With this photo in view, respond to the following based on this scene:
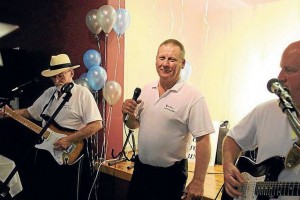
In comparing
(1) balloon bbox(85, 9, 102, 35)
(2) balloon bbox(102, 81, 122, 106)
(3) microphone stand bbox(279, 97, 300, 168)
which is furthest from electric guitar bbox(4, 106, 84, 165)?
(3) microphone stand bbox(279, 97, 300, 168)

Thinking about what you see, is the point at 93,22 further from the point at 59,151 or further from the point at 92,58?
the point at 59,151

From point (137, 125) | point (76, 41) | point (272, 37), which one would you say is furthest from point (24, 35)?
point (272, 37)

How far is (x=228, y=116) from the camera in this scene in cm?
371

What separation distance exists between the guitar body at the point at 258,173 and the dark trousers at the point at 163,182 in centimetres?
54

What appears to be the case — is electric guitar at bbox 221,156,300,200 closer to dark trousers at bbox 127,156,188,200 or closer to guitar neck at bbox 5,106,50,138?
dark trousers at bbox 127,156,188,200

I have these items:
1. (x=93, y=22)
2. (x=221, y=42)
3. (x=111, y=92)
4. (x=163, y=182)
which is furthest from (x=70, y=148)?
(x=221, y=42)

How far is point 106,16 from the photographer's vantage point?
274 centimetres

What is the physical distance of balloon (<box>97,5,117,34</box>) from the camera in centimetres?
273

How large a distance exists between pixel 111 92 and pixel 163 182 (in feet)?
3.82

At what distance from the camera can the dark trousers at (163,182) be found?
6.29 feet

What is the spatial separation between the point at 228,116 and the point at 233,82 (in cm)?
43

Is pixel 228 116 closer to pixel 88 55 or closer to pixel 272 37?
pixel 272 37

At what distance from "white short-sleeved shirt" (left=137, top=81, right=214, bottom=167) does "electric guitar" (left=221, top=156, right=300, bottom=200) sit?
17.7 inches

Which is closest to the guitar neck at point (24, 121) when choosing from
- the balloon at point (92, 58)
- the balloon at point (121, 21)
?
the balloon at point (92, 58)
